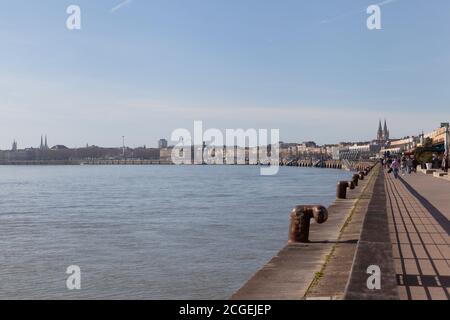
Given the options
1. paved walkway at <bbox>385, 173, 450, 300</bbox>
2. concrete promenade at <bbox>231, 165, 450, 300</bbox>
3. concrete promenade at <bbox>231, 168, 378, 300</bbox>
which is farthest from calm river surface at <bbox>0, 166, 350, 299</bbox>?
paved walkway at <bbox>385, 173, 450, 300</bbox>

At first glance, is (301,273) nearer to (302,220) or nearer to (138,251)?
(302,220)

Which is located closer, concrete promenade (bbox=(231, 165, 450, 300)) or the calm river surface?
concrete promenade (bbox=(231, 165, 450, 300))

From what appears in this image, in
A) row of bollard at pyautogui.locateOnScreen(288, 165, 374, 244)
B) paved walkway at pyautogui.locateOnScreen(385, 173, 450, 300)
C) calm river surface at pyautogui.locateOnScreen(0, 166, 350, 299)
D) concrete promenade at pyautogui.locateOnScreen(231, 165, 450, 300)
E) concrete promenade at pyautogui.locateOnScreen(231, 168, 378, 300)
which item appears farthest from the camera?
calm river surface at pyautogui.locateOnScreen(0, 166, 350, 299)

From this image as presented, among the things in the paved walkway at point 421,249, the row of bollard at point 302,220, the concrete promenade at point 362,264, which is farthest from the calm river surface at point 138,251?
the paved walkway at point 421,249

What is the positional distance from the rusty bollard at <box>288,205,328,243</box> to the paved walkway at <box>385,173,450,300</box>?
1.43 m

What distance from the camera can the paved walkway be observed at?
7.52 meters

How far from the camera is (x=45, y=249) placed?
1962 centimetres

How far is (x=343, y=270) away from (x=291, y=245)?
2.67m

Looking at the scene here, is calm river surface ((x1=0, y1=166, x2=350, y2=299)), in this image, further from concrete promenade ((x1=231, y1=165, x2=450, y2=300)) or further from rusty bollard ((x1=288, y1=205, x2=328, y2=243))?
concrete promenade ((x1=231, y1=165, x2=450, y2=300))

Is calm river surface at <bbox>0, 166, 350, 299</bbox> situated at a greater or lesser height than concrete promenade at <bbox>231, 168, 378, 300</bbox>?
lesser

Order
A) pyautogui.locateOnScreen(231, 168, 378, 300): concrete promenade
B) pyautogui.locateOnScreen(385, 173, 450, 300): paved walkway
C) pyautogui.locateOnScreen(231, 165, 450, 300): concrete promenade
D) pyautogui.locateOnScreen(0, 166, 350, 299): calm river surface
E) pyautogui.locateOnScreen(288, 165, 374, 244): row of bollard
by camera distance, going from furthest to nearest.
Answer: pyautogui.locateOnScreen(0, 166, 350, 299): calm river surface < pyautogui.locateOnScreen(288, 165, 374, 244): row of bollard < pyautogui.locateOnScreen(231, 168, 378, 300): concrete promenade < pyautogui.locateOnScreen(385, 173, 450, 300): paved walkway < pyautogui.locateOnScreen(231, 165, 450, 300): concrete promenade

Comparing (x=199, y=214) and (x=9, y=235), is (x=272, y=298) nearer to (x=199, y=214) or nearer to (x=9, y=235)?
(x=9, y=235)

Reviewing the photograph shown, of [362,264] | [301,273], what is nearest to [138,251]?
[301,273]
